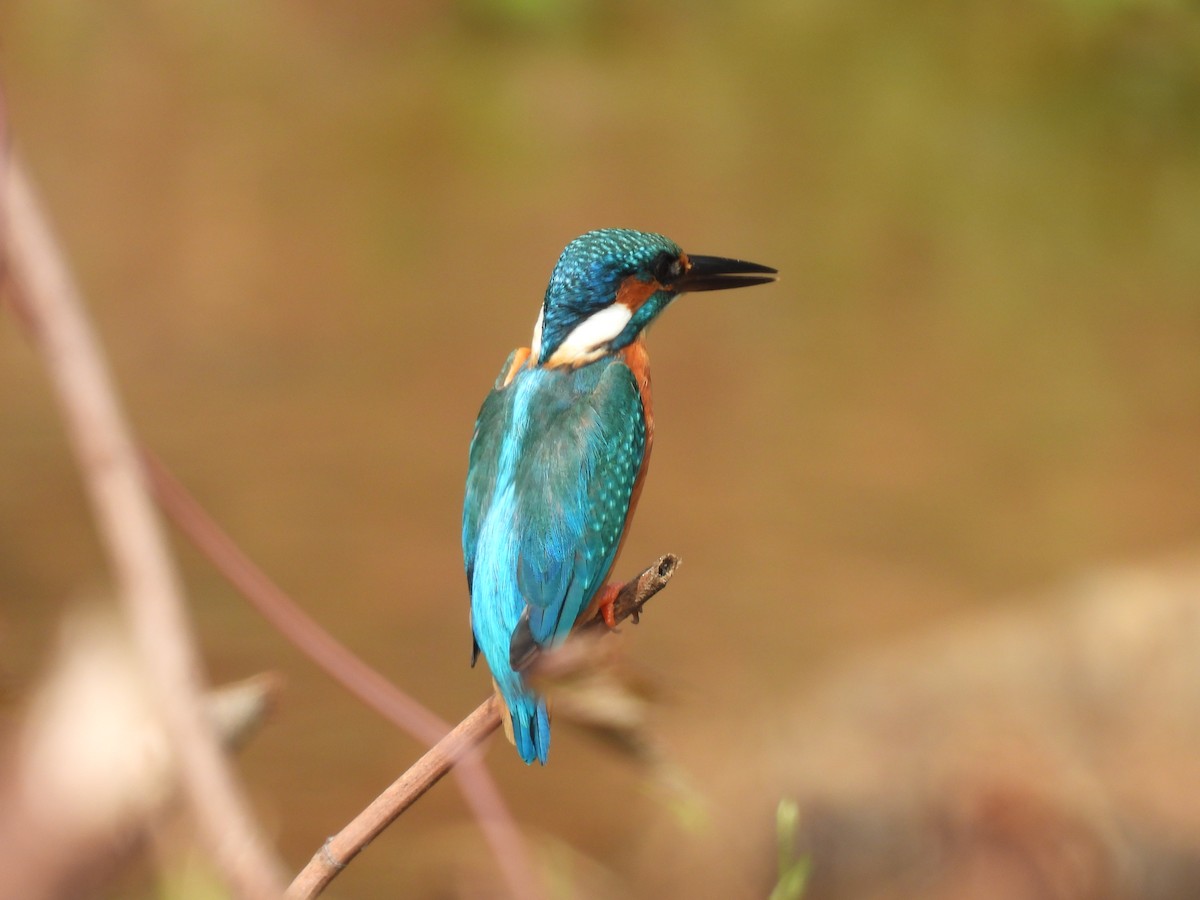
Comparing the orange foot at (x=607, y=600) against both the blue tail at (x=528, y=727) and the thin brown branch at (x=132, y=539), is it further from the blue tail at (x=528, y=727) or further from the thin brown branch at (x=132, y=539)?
the thin brown branch at (x=132, y=539)

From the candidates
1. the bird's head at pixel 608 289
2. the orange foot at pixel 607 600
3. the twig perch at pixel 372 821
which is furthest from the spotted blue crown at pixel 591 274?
the twig perch at pixel 372 821

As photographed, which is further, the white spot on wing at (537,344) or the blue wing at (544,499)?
the white spot on wing at (537,344)

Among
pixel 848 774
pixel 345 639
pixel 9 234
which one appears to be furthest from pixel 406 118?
pixel 9 234

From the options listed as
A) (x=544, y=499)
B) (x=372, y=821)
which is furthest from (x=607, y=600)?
(x=372, y=821)

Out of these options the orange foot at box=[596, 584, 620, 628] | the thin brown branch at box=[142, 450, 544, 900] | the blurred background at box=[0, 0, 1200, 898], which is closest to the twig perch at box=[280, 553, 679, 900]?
the blurred background at box=[0, 0, 1200, 898]

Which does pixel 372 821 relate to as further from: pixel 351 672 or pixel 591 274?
pixel 591 274

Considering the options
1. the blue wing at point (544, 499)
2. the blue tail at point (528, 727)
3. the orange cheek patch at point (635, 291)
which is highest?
the orange cheek patch at point (635, 291)

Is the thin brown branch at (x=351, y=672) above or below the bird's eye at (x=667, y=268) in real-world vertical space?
below

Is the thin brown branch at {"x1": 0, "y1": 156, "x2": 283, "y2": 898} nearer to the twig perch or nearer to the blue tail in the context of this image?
the twig perch

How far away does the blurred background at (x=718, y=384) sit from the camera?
12.1 ft

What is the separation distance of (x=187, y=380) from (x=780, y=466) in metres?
3.50

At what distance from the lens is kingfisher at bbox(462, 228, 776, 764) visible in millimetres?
1535

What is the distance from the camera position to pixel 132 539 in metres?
0.30

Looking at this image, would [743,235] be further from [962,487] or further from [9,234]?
[9,234]
